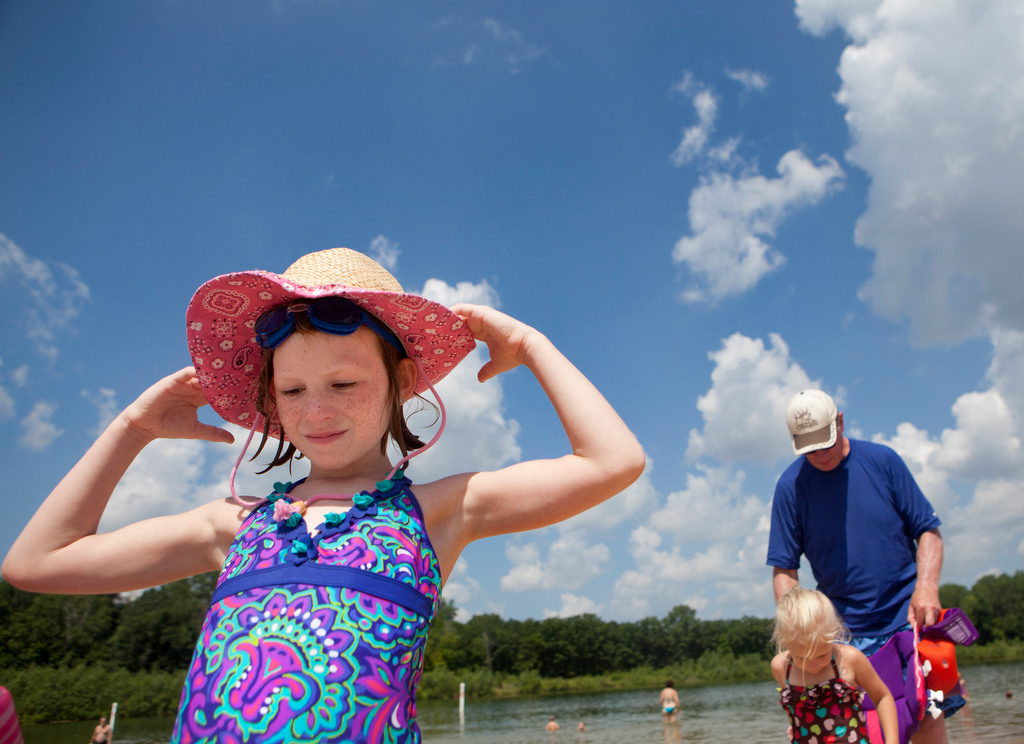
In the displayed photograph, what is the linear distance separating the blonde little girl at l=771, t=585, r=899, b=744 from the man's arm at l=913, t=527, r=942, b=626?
0.47 meters

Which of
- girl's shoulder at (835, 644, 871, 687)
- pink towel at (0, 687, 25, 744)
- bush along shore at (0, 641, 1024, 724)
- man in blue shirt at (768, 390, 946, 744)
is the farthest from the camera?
bush along shore at (0, 641, 1024, 724)

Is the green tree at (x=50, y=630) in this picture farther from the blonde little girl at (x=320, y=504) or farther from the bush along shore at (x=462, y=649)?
the blonde little girl at (x=320, y=504)

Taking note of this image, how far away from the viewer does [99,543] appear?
1936 mm

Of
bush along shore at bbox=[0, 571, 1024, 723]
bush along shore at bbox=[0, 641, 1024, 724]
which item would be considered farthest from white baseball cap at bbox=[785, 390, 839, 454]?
bush along shore at bbox=[0, 571, 1024, 723]

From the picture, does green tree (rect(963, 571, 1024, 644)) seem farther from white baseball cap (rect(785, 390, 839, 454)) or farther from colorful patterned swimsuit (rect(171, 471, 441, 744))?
colorful patterned swimsuit (rect(171, 471, 441, 744))

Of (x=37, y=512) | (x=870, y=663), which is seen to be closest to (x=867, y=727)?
(x=870, y=663)

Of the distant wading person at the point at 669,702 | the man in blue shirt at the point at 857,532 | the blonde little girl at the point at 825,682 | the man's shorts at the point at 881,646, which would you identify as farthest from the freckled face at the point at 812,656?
the distant wading person at the point at 669,702

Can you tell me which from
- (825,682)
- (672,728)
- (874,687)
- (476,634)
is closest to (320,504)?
(825,682)

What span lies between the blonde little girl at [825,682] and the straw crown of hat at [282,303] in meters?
2.64

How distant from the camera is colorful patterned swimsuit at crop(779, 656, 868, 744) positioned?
3.38 metres

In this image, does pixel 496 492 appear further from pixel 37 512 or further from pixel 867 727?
pixel 867 727

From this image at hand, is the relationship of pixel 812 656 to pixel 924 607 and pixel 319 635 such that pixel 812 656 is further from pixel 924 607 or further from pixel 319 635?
pixel 319 635

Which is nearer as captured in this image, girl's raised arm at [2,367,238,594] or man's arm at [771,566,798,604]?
girl's raised arm at [2,367,238,594]

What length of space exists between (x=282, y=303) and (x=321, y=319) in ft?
0.81
